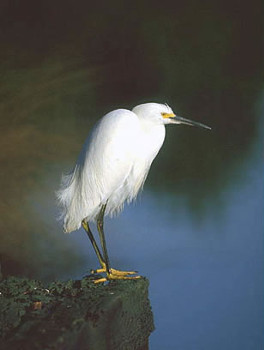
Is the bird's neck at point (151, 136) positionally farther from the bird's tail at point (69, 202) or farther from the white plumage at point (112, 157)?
the bird's tail at point (69, 202)

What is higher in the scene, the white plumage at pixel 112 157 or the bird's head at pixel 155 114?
the bird's head at pixel 155 114

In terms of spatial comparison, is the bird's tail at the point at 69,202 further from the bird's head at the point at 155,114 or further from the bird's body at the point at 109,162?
the bird's head at the point at 155,114

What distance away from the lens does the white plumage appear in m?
2.56

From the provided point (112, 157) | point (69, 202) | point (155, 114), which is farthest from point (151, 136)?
point (69, 202)

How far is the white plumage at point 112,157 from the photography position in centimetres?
256

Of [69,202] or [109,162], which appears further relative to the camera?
[69,202]

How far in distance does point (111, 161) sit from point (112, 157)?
0.02 metres

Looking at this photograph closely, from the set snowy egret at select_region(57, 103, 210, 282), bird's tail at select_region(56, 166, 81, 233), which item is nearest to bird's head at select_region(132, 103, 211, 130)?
snowy egret at select_region(57, 103, 210, 282)

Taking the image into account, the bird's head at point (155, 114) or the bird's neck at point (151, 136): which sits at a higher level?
the bird's head at point (155, 114)

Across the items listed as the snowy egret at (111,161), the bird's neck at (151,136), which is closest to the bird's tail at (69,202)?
the snowy egret at (111,161)

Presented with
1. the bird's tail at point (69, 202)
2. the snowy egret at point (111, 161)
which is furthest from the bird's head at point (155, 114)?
the bird's tail at point (69, 202)

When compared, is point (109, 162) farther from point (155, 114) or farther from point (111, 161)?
point (155, 114)

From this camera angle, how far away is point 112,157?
8.41 ft

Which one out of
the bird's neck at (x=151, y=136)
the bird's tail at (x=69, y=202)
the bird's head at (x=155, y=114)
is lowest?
the bird's tail at (x=69, y=202)
